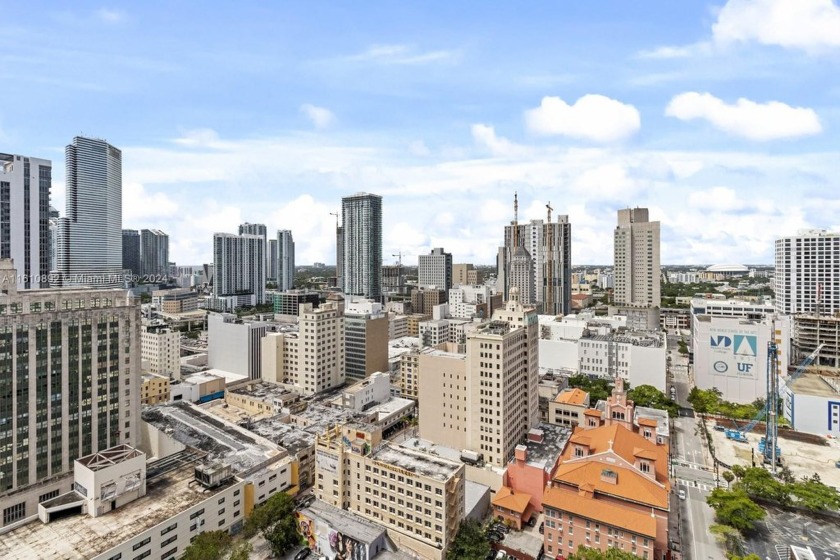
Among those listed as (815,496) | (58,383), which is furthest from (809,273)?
(58,383)

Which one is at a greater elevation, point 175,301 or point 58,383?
point 175,301

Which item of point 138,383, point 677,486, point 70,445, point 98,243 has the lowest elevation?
point 677,486

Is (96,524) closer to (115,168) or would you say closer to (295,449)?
(295,449)

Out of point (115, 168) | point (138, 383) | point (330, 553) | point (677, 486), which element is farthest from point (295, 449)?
point (115, 168)

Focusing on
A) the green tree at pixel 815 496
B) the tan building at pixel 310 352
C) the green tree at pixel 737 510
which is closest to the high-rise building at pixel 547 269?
the tan building at pixel 310 352

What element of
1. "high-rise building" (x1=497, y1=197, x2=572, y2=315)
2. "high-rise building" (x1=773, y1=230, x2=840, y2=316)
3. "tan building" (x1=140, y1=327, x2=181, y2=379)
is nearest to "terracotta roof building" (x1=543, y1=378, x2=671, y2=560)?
"tan building" (x1=140, y1=327, x2=181, y2=379)

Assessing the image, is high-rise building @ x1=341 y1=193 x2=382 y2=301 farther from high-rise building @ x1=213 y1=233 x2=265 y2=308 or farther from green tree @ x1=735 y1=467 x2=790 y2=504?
green tree @ x1=735 y1=467 x2=790 y2=504

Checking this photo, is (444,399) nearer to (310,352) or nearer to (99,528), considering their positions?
(310,352)
